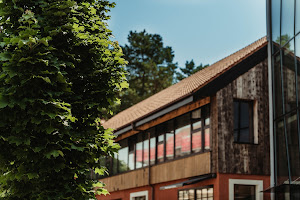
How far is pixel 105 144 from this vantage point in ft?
37.2

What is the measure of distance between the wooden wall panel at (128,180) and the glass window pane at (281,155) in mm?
7460

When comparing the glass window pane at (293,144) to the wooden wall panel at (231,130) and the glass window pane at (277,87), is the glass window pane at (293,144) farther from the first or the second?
the wooden wall panel at (231,130)

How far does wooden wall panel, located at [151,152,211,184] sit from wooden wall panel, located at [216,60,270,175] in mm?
635

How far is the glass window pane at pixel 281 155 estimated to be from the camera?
1685cm

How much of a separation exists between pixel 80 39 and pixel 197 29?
56.0 meters

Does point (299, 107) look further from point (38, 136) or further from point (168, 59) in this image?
point (168, 59)

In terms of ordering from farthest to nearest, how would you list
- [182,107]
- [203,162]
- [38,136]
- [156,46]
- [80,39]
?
[156,46] → [182,107] → [203,162] → [80,39] → [38,136]

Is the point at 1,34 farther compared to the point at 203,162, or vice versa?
the point at 203,162

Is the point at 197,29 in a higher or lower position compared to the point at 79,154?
higher

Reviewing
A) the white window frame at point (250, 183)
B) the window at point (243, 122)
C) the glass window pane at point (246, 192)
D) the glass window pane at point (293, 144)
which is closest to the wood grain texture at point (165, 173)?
the white window frame at point (250, 183)

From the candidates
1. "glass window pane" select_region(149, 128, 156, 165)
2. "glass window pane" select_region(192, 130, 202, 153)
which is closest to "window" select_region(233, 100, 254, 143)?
"glass window pane" select_region(192, 130, 202, 153)

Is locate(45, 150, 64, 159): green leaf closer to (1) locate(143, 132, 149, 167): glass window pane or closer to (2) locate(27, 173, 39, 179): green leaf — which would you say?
(2) locate(27, 173, 39, 179): green leaf

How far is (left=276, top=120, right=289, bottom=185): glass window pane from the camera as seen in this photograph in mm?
16855

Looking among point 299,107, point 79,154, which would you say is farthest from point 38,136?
point 299,107
